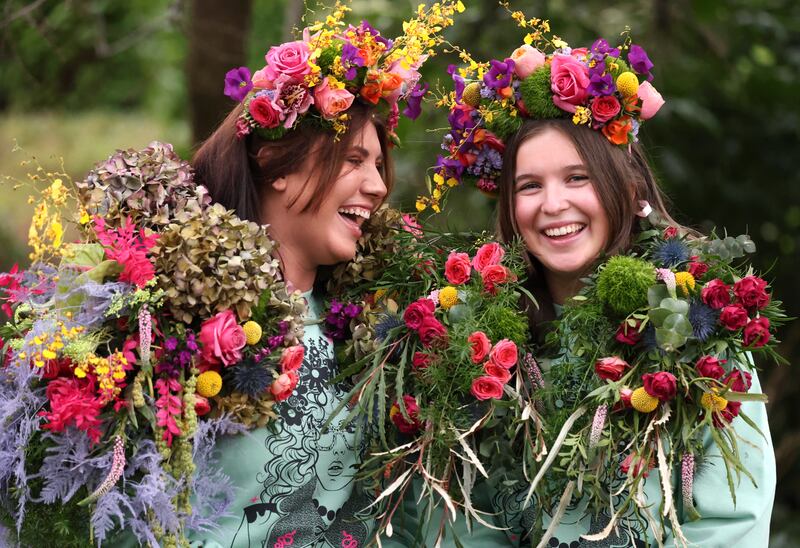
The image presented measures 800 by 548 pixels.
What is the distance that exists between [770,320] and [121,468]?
1819mm

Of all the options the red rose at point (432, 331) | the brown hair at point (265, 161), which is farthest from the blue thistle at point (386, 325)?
the brown hair at point (265, 161)

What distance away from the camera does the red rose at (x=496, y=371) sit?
292cm

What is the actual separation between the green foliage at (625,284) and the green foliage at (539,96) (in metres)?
0.52

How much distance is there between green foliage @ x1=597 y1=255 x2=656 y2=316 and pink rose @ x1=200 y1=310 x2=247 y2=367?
3.33 ft

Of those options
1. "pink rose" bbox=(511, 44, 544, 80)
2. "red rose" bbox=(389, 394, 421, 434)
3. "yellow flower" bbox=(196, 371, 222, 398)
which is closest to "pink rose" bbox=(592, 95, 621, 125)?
"pink rose" bbox=(511, 44, 544, 80)

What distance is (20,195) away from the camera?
10.8 meters

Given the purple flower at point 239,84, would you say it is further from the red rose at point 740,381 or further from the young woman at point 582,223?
the red rose at point 740,381

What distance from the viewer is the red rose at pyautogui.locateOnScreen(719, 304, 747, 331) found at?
2.77m

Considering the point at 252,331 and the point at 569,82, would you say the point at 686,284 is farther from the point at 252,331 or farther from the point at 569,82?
the point at 252,331

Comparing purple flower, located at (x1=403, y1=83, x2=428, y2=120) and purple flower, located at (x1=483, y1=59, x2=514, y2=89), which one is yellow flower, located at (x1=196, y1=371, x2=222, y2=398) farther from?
purple flower, located at (x1=483, y1=59, x2=514, y2=89)

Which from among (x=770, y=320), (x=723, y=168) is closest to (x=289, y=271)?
(x=770, y=320)

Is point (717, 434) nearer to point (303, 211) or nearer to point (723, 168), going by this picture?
point (303, 211)

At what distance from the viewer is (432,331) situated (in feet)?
9.82

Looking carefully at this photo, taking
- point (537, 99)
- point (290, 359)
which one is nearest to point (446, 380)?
point (290, 359)
